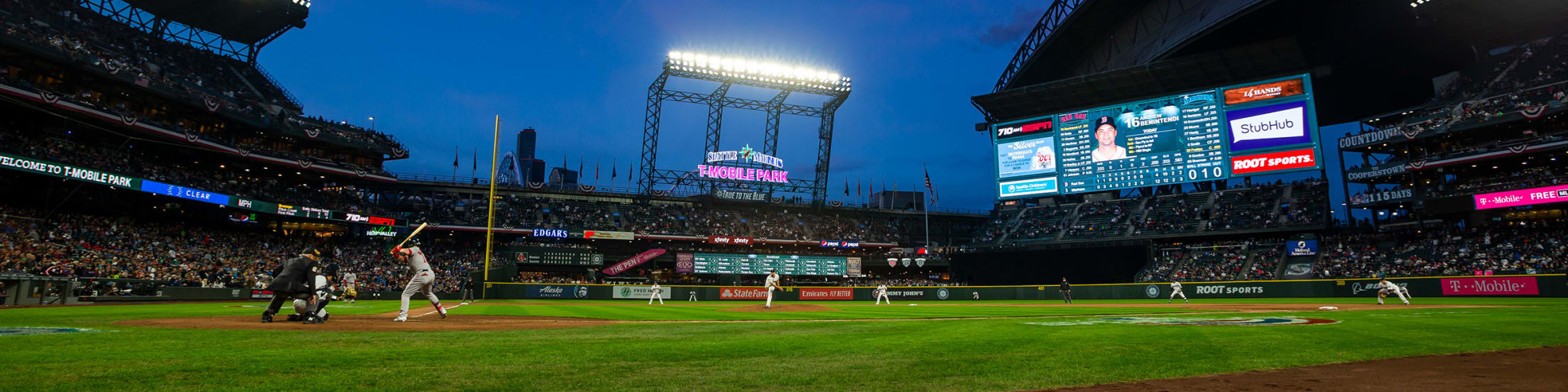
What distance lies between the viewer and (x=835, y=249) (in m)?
65.2

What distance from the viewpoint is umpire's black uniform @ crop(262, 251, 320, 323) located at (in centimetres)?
1188

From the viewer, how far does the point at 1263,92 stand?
153 ft

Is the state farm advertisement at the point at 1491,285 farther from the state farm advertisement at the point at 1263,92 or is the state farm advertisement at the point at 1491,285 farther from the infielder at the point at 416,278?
the infielder at the point at 416,278

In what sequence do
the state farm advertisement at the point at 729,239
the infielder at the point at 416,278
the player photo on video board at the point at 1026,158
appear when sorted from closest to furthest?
1. the infielder at the point at 416,278
2. the player photo on video board at the point at 1026,158
3. the state farm advertisement at the point at 729,239

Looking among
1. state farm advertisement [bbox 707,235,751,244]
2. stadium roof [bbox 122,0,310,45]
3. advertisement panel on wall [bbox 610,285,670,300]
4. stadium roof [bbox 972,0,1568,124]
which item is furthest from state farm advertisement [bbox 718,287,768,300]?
stadium roof [bbox 122,0,310,45]

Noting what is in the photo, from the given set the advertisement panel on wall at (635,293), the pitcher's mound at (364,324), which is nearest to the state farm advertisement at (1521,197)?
the advertisement panel on wall at (635,293)

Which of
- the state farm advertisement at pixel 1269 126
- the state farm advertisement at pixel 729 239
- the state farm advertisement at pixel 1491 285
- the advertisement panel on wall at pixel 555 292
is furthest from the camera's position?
the state farm advertisement at pixel 729 239

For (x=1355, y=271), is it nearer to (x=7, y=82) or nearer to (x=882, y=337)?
(x=882, y=337)

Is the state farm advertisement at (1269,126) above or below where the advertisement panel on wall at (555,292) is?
above

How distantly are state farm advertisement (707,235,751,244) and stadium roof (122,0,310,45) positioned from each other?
33.3 metres

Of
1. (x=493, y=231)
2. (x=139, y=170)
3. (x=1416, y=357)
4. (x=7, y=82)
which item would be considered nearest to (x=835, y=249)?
(x=493, y=231)

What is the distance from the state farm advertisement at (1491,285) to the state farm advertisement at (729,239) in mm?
43129

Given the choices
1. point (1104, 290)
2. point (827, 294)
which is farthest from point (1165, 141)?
point (827, 294)

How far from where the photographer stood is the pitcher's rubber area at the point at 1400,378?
17.3 feet
